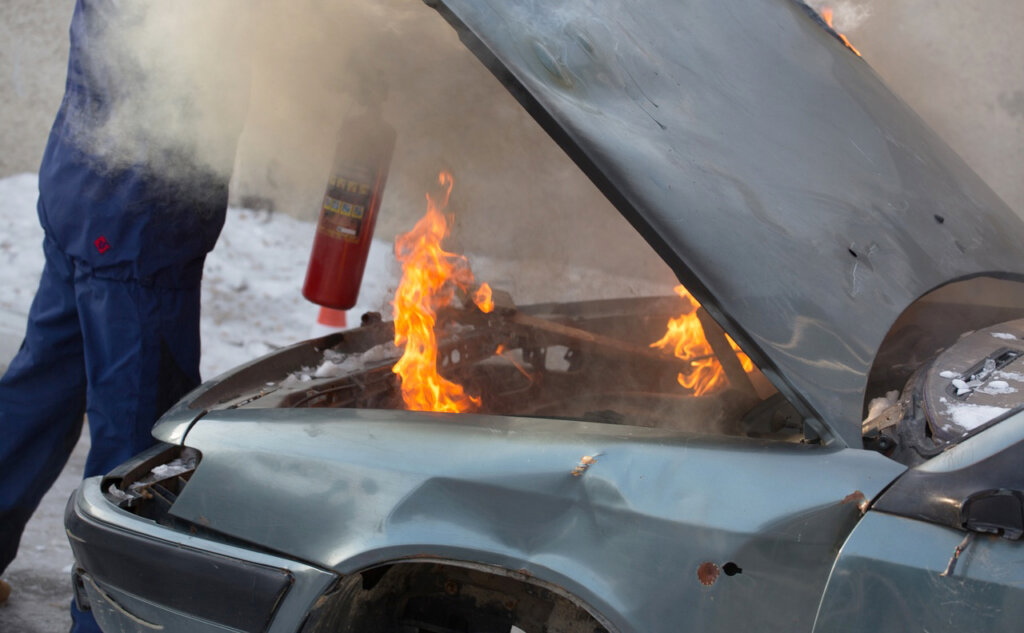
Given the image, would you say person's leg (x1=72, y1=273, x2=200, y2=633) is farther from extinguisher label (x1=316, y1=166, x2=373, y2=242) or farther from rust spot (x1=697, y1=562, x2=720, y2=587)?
rust spot (x1=697, y1=562, x2=720, y2=587)

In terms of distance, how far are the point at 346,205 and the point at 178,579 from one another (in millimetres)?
1927

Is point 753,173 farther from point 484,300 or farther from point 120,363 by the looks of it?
point 120,363

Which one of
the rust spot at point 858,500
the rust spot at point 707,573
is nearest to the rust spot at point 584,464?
the rust spot at point 707,573

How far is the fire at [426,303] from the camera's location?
8.68ft

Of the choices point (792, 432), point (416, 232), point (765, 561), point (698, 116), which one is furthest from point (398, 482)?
point (416, 232)

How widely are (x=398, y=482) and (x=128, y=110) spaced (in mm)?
1693

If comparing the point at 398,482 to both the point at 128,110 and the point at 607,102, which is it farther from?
the point at 128,110

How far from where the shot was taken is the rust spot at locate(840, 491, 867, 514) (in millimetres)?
1541

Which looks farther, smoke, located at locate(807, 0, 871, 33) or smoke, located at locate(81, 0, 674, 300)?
smoke, located at locate(807, 0, 871, 33)

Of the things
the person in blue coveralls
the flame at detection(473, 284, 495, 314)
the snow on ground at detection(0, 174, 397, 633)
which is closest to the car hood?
the flame at detection(473, 284, 495, 314)

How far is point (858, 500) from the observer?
155 cm

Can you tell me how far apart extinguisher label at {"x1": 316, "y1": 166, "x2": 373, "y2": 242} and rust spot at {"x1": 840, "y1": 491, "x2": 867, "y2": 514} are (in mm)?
2376

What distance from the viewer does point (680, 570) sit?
1.59m

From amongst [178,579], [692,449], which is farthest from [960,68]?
[178,579]
